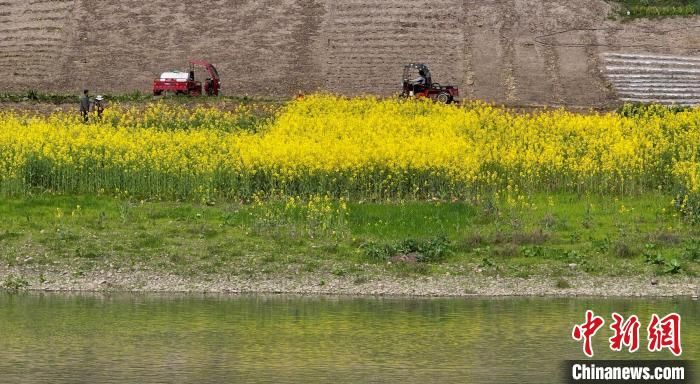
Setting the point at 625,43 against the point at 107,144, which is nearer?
the point at 107,144

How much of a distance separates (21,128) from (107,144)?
417 cm

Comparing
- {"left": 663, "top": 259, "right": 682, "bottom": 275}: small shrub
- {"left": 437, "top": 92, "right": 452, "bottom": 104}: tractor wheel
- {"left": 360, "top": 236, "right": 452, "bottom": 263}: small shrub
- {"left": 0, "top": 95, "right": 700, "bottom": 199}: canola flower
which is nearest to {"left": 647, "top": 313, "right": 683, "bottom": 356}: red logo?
{"left": 663, "top": 259, "right": 682, "bottom": 275}: small shrub

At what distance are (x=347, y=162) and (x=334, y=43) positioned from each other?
36461 millimetres

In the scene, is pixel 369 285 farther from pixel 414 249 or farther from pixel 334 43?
pixel 334 43

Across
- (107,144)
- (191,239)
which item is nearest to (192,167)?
(107,144)

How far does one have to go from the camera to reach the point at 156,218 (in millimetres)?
35688

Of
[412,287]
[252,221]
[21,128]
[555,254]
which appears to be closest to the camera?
[412,287]

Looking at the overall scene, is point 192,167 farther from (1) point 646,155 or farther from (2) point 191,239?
(1) point 646,155

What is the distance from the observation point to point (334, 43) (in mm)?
73312

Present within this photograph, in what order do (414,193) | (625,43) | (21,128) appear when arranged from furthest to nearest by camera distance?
1. (625,43)
2. (21,128)
3. (414,193)

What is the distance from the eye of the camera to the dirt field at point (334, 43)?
67.3 m

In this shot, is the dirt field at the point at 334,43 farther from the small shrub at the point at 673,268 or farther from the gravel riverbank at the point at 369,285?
the gravel riverbank at the point at 369,285

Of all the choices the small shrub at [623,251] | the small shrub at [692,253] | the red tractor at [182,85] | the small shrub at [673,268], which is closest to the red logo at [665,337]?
the small shrub at [673,268]

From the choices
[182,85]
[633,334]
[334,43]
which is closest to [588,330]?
[633,334]
